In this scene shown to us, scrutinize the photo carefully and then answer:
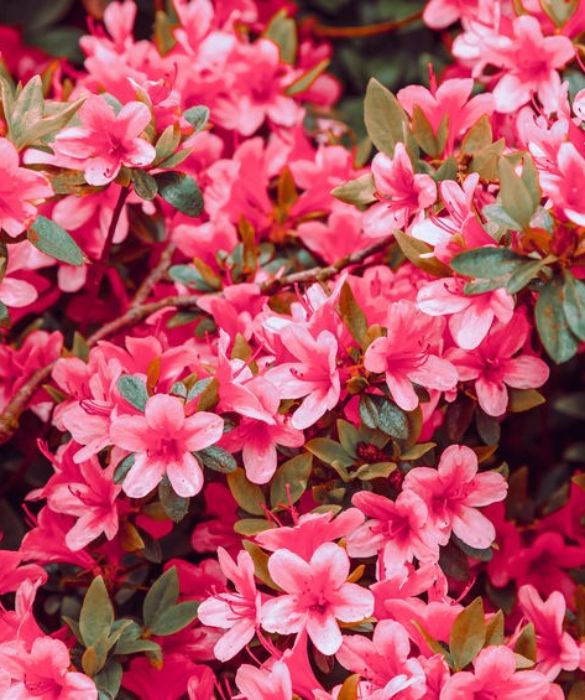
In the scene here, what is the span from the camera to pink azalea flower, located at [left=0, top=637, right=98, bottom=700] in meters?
1.12

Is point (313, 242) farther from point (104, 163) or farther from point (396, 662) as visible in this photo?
point (396, 662)

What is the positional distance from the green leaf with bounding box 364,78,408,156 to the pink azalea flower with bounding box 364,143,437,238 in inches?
0.8

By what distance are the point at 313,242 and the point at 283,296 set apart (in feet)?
0.40

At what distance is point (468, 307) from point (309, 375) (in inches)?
7.4

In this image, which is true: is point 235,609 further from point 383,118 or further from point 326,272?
point 383,118

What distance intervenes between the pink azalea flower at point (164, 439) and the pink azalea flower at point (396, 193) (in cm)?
34

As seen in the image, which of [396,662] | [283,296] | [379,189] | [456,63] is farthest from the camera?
[456,63]

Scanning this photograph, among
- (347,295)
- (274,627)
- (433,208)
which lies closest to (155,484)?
(274,627)

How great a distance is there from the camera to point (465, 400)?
1.31m

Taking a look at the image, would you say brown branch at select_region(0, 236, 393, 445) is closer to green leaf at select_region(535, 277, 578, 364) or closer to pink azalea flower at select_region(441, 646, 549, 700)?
green leaf at select_region(535, 277, 578, 364)

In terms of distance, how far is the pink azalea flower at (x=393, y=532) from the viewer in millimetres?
1190

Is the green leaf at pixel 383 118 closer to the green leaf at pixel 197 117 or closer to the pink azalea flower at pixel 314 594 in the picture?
the green leaf at pixel 197 117

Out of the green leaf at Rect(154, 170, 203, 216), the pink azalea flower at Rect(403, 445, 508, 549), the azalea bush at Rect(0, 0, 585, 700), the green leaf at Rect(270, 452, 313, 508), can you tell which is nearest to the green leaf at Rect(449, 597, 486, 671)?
the azalea bush at Rect(0, 0, 585, 700)

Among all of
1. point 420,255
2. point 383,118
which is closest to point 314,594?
point 420,255
